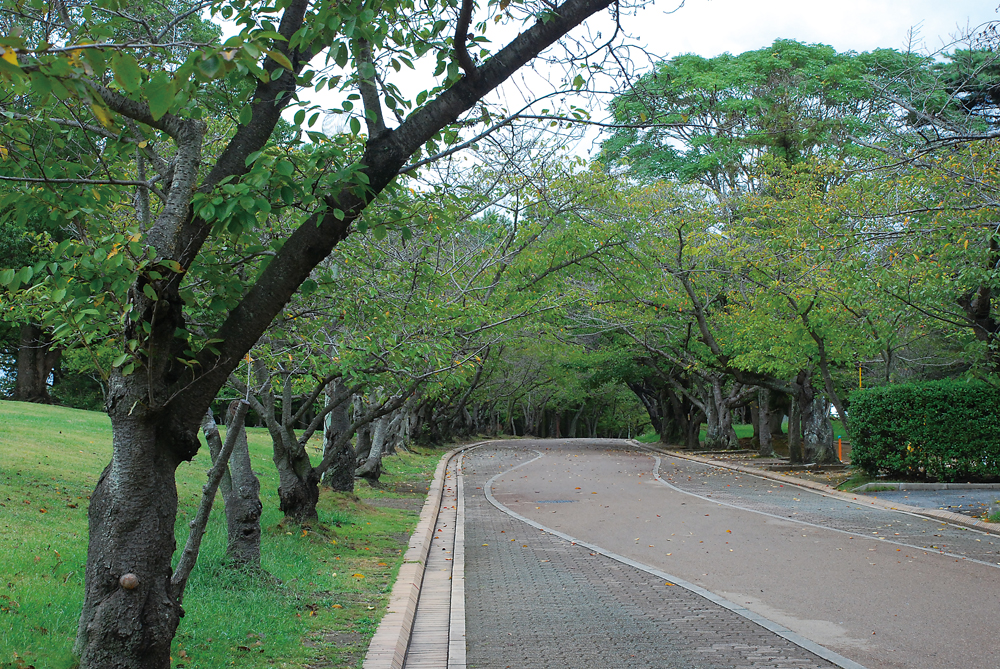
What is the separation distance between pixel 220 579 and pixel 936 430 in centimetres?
1606

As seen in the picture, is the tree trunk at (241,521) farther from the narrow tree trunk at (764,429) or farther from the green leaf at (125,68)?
the narrow tree trunk at (764,429)

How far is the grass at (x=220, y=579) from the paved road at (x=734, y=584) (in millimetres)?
1233

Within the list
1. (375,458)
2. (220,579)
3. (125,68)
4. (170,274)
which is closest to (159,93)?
(125,68)

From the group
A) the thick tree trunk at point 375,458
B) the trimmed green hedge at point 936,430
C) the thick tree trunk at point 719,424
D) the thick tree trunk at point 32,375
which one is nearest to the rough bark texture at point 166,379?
the thick tree trunk at point 375,458

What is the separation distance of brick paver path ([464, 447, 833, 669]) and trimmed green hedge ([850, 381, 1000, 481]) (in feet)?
35.3

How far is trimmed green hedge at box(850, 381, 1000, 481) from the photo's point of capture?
1725 centimetres

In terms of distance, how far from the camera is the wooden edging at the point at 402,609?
575 centimetres

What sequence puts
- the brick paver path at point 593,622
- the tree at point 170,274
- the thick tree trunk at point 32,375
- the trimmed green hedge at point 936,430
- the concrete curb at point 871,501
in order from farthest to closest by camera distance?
the thick tree trunk at point 32,375 < the trimmed green hedge at point 936,430 < the concrete curb at point 871,501 < the brick paver path at point 593,622 < the tree at point 170,274

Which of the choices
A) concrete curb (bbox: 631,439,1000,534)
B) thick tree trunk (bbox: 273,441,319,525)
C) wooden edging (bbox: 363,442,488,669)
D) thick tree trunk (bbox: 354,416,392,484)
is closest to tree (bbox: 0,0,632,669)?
wooden edging (bbox: 363,442,488,669)

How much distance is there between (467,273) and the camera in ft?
51.4

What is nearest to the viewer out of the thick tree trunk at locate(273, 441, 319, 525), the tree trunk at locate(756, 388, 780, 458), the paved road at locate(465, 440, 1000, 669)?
the paved road at locate(465, 440, 1000, 669)

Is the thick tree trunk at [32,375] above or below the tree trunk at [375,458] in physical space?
above

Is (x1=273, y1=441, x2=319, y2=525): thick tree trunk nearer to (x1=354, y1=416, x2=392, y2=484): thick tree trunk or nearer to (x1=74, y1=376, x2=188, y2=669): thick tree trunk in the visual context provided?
(x1=354, y1=416, x2=392, y2=484): thick tree trunk

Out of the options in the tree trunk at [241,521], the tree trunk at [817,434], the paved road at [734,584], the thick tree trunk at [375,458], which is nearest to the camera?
the paved road at [734,584]
